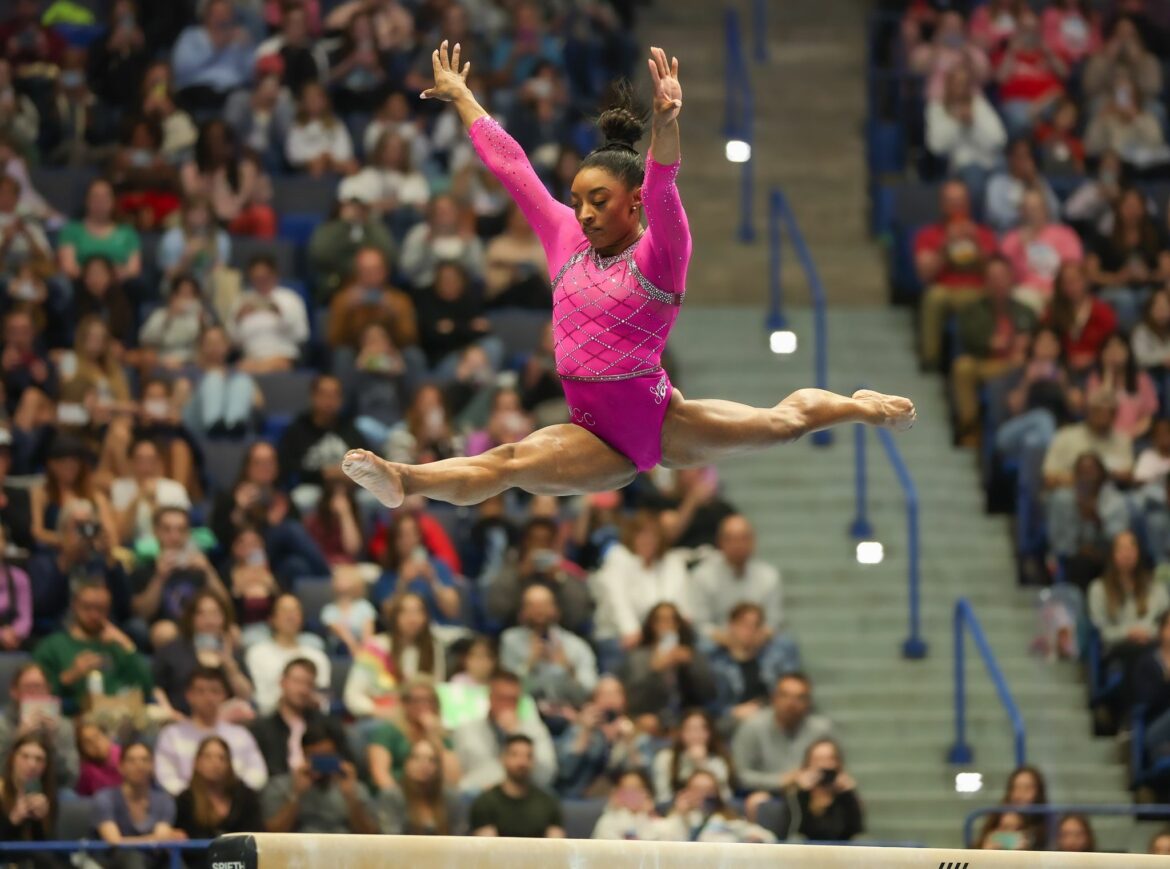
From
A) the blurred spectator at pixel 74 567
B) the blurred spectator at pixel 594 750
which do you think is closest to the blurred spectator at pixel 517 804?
the blurred spectator at pixel 594 750

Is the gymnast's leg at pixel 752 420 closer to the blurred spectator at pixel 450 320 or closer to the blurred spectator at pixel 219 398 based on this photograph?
the blurred spectator at pixel 219 398

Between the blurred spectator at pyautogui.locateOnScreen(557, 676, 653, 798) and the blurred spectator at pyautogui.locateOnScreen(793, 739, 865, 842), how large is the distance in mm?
758

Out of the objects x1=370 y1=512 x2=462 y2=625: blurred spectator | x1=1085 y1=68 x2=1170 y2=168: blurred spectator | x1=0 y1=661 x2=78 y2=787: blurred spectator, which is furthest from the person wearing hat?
x1=1085 y1=68 x2=1170 y2=168: blurred spectator

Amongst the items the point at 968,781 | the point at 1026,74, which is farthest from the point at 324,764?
the point at 1026,74

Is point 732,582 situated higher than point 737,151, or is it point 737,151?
point 737,151

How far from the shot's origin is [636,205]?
253 inches

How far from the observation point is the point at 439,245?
12.4 metres

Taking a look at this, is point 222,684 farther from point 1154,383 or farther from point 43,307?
point 1154,383

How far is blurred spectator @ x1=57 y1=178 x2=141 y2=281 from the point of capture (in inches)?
479

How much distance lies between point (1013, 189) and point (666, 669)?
188 inches

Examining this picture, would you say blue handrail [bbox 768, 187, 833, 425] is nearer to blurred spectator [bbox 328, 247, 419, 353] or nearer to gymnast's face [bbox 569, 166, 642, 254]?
blurred spectator [bbox 328, 247, 419, 353]

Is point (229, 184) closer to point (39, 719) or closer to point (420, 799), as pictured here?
point (39, 719)

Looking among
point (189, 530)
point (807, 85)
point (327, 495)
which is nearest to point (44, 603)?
point (189, 530)

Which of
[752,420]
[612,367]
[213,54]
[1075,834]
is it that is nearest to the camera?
[612,367]
